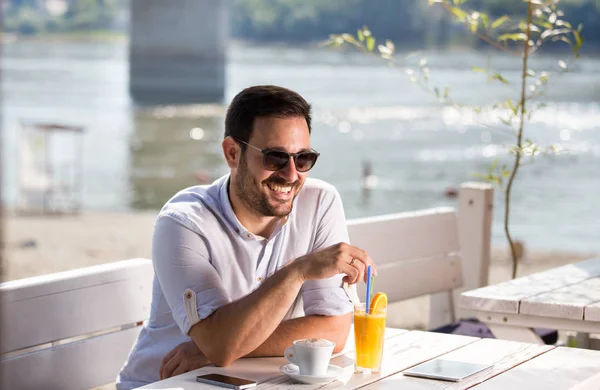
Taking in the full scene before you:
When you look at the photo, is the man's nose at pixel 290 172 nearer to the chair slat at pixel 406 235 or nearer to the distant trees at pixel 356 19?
the chair slat at pixel 406 235

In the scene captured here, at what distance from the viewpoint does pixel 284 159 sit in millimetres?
1986

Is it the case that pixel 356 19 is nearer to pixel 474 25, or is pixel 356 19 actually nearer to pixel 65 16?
pixel 65 16

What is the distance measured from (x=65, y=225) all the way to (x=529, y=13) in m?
9.21

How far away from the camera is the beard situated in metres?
2.02

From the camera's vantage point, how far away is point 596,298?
8.13 feet

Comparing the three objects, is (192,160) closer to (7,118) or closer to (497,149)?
(497,149)

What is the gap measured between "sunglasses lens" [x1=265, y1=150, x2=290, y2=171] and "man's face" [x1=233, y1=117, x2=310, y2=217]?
1cm

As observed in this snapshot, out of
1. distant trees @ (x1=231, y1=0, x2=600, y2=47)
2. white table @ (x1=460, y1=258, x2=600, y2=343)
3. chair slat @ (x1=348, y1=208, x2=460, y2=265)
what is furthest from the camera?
distant trees @ (x1=231, y1=0, x2=600, y2=47)

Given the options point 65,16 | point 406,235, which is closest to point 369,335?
point 406,235

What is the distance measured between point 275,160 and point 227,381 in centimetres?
48

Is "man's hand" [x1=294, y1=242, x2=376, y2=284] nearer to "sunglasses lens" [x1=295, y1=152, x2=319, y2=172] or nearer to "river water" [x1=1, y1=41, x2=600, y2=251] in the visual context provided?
"sunglasses lens" [x1=295, y1=152, x2=319, y2=172]

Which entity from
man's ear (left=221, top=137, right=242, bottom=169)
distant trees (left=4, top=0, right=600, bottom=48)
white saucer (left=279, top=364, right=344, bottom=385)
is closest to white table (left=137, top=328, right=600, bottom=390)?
white saucer (left=279, top=364, right=344, bottom=385)

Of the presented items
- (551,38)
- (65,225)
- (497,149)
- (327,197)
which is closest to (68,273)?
(327,197)

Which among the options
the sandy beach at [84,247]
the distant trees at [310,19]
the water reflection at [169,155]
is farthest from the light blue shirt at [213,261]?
the distant trees at [310,19]
